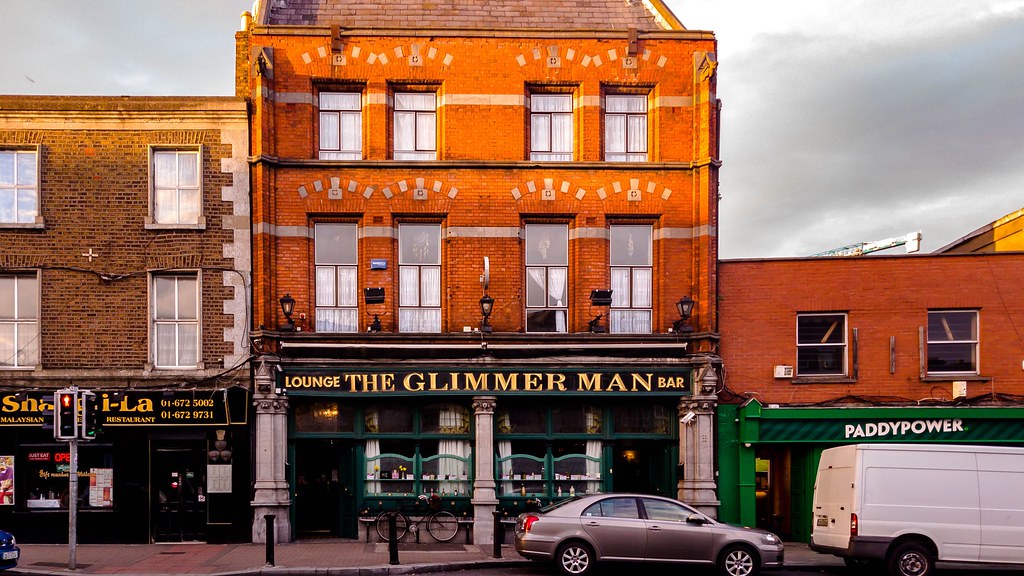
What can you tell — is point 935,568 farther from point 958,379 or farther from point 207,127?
point 207,127

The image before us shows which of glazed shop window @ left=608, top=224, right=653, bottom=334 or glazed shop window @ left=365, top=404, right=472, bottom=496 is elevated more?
glazed shop window @ left=608, top=224, right=653, bottom=334

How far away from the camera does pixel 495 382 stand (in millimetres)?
19172

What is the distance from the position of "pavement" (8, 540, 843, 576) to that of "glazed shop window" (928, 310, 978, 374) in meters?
5.17

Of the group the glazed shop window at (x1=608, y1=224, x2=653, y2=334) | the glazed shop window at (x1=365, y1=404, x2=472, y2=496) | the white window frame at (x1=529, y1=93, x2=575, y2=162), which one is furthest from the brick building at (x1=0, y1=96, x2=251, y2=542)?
the glazed shop window at (x1=608, y1=224, x2=653, y2=334)

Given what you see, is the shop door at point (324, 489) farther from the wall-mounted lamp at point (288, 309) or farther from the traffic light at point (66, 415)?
the traffic light at point (66, 415)

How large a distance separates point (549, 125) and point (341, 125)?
15.0 ft

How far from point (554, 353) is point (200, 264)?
7677 mm

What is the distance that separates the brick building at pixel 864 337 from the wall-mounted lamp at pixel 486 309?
5073mm

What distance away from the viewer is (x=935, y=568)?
16.1 meters

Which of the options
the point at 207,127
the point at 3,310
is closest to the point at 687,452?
the point at 207,127

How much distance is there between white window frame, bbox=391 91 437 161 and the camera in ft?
65.5

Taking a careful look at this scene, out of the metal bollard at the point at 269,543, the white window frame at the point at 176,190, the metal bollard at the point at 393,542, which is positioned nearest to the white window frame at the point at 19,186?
the white window frame at the point at 176,190

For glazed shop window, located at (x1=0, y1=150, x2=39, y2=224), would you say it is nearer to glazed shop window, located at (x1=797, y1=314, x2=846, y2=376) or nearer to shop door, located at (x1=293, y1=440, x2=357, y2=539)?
shop door, located at (x1=293, y1=440, x2=357, y2=539)

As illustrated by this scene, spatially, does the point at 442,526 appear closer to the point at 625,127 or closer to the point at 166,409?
the point at 166,409
